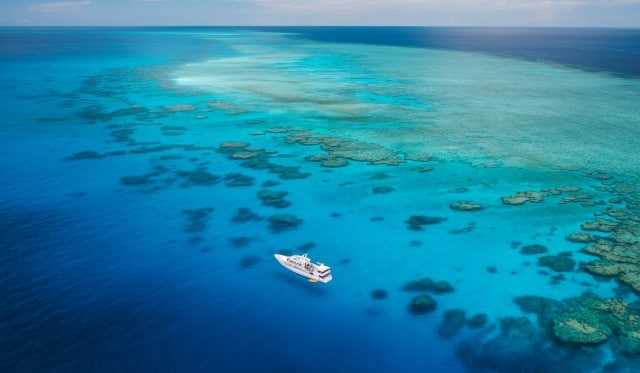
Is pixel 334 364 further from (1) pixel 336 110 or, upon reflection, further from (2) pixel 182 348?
(1) pixel 336 110

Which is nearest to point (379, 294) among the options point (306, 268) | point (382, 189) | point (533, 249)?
point (306, 268)

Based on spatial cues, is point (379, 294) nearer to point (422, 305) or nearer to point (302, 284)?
point (422, 305)

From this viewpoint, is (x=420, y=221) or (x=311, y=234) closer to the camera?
(x=311, y=234)

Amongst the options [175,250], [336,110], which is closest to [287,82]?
[336,110]

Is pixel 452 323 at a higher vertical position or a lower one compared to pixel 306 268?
lower

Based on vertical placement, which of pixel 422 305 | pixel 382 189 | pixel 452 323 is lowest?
pixel 452 323

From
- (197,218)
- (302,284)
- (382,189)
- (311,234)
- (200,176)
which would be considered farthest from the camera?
(200,176)
